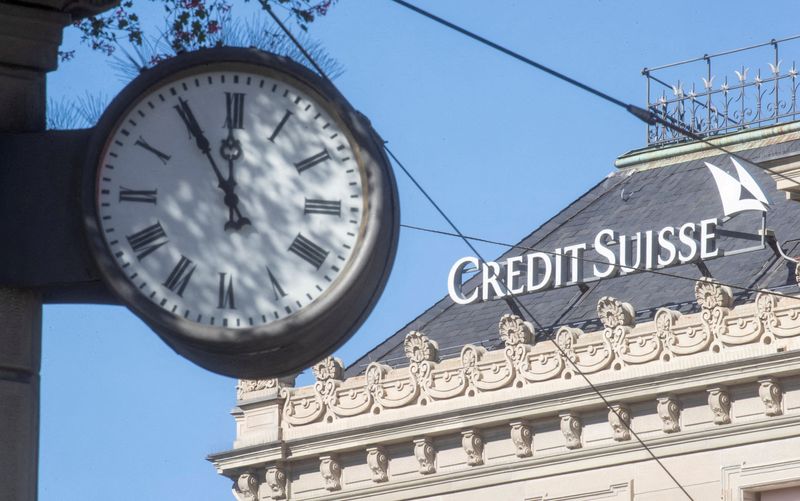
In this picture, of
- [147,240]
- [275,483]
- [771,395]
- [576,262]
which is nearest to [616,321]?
[771,395]

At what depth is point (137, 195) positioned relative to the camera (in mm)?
6605

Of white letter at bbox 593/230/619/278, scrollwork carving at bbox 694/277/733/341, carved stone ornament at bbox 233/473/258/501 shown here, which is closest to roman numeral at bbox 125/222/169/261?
scrollwork carving at bbox 694/277/733/341

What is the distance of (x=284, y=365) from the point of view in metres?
6.55

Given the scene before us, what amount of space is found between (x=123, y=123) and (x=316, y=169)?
55 centimetres

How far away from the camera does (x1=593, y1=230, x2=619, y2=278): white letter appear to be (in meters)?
37.0

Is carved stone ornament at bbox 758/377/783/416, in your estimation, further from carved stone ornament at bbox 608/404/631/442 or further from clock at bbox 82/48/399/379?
clock at bbox 82/48/399/379

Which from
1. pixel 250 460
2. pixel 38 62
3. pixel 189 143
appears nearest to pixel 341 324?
pixel 189 143

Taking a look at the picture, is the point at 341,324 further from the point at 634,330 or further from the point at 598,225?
the point at 598,225

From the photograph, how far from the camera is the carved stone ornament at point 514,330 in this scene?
117 ft

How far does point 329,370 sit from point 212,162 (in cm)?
3091

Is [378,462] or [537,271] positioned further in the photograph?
[537,271]

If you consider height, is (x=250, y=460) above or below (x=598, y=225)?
below

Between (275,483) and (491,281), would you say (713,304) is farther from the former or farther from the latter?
(275,483)

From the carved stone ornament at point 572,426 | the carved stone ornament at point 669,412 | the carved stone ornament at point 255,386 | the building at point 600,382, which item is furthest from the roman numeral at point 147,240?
the carved stone ornament at point 255,386
